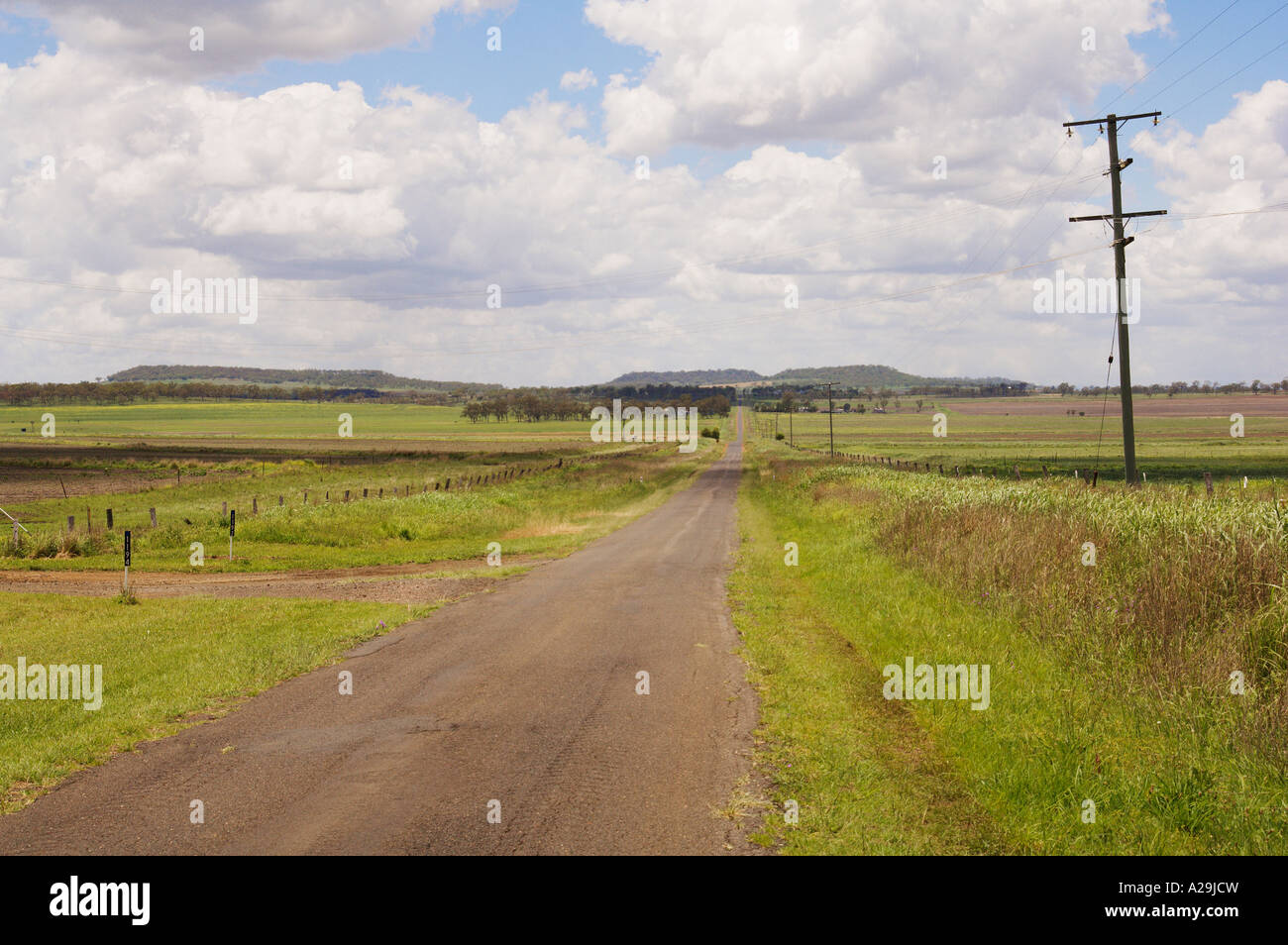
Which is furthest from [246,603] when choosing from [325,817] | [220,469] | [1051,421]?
[1051,421]

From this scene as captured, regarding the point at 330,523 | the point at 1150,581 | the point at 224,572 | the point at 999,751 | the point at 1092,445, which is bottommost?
the point at 999,751

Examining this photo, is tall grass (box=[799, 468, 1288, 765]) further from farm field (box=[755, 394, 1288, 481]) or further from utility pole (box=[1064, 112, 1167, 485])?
farm field (box=[755, 394, 1288, 481])

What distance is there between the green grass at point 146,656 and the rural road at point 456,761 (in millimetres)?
417

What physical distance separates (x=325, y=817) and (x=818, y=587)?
42.5ft

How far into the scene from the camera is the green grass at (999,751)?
22.1 ft

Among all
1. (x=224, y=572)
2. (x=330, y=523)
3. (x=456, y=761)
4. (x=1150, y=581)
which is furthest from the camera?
(x=330, y=523)

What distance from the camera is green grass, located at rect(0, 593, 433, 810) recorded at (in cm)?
891

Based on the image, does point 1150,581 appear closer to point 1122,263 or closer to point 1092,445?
point 1122,263

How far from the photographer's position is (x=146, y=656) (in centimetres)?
1295

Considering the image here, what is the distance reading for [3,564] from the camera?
25047mm

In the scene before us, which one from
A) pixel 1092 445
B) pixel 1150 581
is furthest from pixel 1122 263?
pixel 1092 445

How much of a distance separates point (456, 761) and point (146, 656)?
23.5 feet

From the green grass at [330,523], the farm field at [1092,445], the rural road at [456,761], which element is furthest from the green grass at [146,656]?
the farm field at [1092,445]

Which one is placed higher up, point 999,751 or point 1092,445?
point 1092,445
